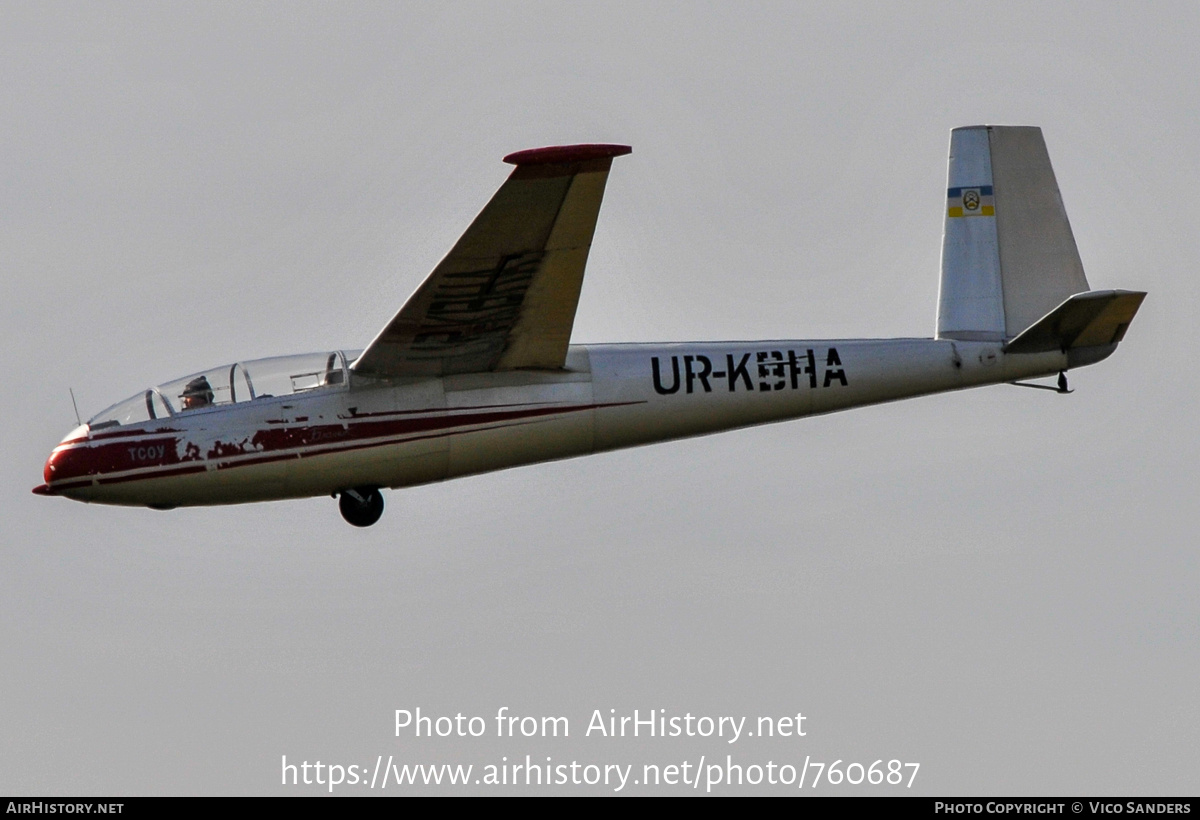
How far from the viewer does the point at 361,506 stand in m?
20.2

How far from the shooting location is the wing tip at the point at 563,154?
16.5 m

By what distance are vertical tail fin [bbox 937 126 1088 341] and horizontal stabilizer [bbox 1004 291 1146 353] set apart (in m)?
0.67

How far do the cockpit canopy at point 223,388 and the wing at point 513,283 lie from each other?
630 millimetres

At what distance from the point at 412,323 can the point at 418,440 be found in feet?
5.08

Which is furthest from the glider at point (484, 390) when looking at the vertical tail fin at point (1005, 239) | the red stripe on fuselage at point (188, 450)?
the vertical tail fin at point (1005, 239)

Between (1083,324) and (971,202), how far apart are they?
2.43 metres

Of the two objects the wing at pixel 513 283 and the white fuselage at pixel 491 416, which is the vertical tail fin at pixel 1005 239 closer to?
the white fuselage at pixel 491 416

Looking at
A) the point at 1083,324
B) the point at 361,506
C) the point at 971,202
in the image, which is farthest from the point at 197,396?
the point at 1083,324

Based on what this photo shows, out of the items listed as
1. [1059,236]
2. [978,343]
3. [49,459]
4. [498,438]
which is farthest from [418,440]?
[1059,236]

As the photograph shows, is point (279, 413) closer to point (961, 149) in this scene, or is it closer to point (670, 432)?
point (670, 432)

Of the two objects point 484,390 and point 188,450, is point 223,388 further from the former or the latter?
point 484,390

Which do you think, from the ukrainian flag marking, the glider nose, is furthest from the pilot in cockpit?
the ukrainian flag marking

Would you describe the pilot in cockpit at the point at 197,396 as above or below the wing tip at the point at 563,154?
below

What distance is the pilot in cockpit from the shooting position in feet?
64.1
